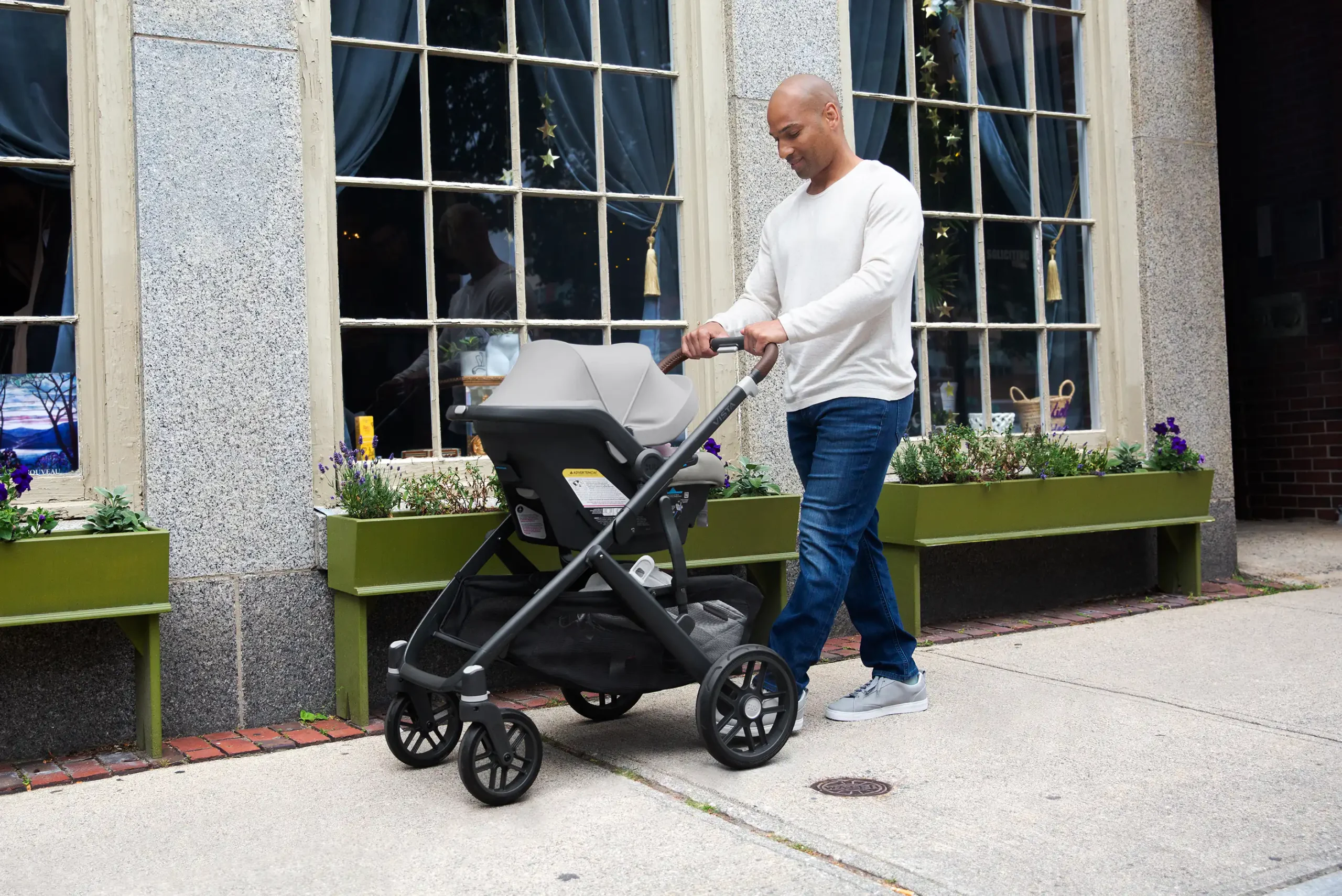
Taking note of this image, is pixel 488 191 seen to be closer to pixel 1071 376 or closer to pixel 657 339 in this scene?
pixel 657 339

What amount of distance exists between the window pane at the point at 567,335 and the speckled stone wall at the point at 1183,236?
3010 mm

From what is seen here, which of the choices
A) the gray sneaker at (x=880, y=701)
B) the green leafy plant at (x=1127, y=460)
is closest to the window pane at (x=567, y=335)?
the gray sneaker at (x=880, y=701)

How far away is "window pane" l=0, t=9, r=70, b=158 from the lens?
430 centimetres

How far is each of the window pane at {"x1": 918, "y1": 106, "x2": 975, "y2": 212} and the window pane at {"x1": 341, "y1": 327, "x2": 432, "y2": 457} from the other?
2.67m

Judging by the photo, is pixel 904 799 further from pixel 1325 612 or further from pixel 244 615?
pixel 1325 612

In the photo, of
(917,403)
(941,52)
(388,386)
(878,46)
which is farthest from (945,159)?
(388,386)

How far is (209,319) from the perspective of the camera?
173 inches

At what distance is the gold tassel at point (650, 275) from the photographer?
5434mm

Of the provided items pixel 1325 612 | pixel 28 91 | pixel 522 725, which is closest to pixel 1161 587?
pixel 1325 612

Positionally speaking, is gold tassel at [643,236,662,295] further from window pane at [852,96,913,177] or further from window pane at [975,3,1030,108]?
window pane at [975,3,1030,108]

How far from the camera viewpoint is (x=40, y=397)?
4.32m

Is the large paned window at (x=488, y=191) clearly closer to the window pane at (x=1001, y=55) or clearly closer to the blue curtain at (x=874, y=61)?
the blue curtain at (x=874, y=61)

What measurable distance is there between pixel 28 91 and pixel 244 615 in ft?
6.24

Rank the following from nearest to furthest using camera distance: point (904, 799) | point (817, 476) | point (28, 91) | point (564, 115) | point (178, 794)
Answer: point (904, 799), point (178, 794), point (817, 476), point (28, 91), point (564, 115)
